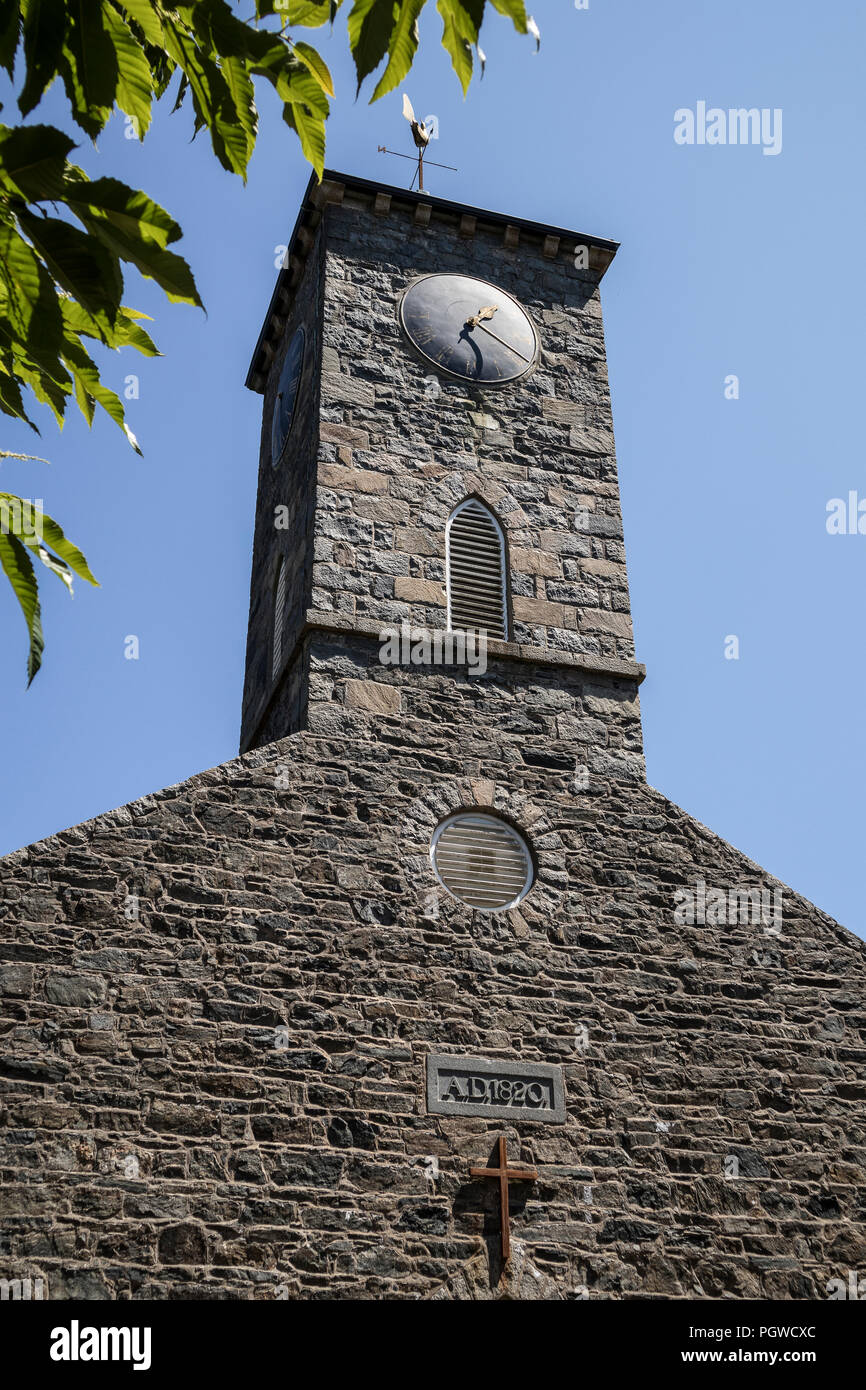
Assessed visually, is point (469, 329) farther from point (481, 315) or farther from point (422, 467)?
point (422, 467)

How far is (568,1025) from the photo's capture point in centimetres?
972

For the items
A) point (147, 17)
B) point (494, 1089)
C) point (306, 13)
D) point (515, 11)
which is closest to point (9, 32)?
point (147, 17)

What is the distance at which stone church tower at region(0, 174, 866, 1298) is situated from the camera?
27.3ft

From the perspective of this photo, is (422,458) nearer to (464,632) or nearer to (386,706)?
(464,632)

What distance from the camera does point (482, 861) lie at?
10.4 metres

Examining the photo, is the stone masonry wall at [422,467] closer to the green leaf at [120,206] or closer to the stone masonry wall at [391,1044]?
the stone masonry wall at [391,1044]

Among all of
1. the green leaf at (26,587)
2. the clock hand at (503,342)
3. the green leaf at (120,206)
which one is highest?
the clock hand at (503,342)

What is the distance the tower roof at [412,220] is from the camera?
1395 centimetres

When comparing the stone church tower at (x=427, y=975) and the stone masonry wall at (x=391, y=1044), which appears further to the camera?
the stone church tower at (x=427, y=975)

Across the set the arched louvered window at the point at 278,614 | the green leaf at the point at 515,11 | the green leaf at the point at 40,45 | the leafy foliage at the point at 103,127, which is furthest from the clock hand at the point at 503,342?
the green leaf at the point at 40,45

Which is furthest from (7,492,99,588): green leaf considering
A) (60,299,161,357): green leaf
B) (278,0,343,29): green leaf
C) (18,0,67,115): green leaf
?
(278,0,343,29): green leaf

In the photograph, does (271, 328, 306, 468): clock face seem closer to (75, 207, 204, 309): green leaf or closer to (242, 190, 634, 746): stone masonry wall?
(242, 190, 634, 746): stone masonry wall

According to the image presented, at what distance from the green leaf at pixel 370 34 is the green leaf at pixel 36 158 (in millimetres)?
661

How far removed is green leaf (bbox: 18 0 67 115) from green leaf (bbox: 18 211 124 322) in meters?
0.22
